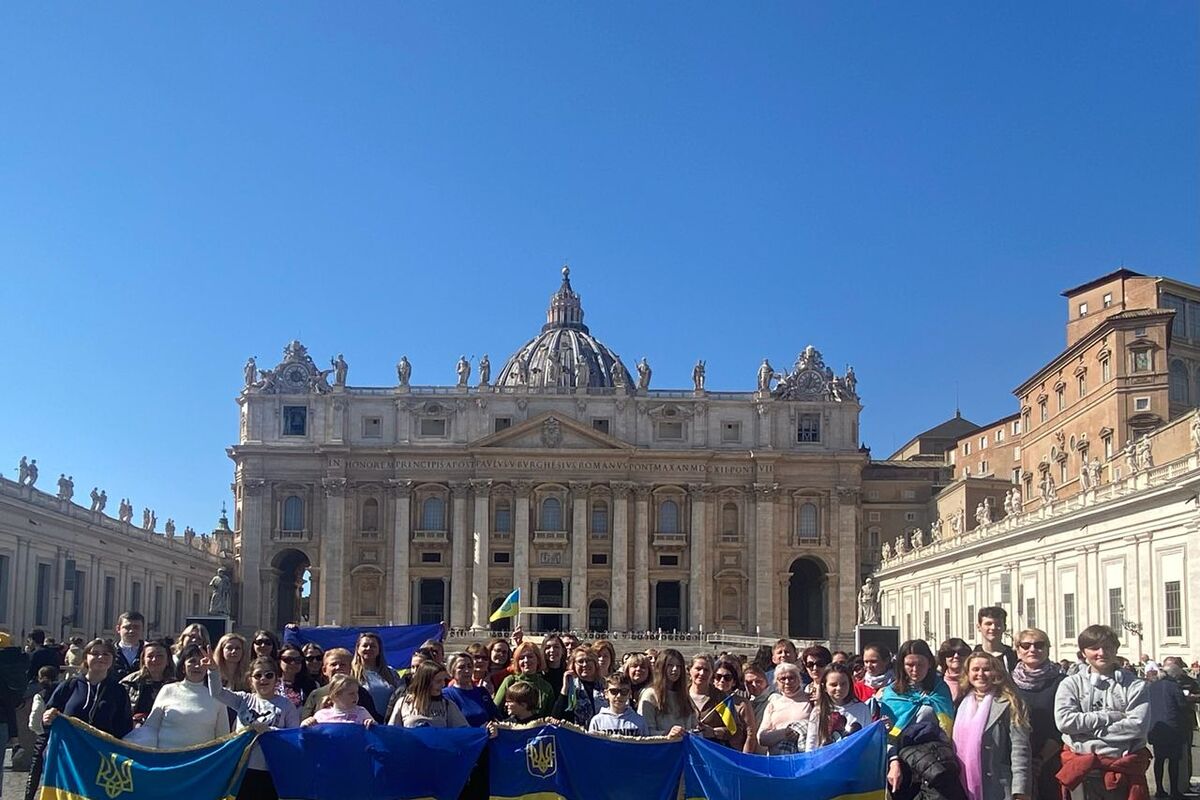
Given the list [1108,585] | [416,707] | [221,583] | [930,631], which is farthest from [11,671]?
[930,631]

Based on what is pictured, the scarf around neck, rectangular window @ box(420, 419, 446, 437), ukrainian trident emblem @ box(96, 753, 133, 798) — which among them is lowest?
ukrainian trident emblem @ box(96, 753, 133, 798)

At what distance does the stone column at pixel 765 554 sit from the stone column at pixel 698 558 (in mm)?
2877

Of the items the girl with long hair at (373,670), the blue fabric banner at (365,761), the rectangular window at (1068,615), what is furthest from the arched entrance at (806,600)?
the blue fabric banner at (365,761)

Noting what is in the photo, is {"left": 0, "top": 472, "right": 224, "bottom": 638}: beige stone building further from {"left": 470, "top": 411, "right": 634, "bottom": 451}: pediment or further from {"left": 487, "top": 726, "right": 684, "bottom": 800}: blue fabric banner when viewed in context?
{"left": 487, "top": 726, "right": 684, "bottom": 800}: blue fabric banner

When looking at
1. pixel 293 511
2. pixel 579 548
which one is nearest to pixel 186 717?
pixel 579 548

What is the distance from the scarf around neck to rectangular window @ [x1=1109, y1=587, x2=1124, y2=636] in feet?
90.1

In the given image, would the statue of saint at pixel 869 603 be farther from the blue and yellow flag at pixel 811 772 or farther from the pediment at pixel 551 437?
the blue and yellow flag at pixel 811 772

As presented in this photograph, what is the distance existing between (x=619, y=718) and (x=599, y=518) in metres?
67.2

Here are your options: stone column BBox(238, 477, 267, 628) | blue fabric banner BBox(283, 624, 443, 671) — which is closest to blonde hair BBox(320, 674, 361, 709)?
blue fabric banner BBox(283, 624, 443, 671)

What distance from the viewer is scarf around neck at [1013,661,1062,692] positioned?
1105 centimetres

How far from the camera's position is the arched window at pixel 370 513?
257ft

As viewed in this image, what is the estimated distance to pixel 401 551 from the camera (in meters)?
77.6

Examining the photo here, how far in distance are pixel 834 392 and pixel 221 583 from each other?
129ft

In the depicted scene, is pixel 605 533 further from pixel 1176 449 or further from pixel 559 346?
pixel 1176 449
